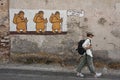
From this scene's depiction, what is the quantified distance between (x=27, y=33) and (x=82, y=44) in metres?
2.83

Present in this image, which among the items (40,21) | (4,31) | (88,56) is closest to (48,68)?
(40,21)

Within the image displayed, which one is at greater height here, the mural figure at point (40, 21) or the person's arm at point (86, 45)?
the mural figure at point (40, 21)

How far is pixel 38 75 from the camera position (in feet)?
37.8

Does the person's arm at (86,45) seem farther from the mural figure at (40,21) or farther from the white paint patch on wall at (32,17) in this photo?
the mural figure at (40,21)

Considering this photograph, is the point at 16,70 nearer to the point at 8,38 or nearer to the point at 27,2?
the point at 8,38

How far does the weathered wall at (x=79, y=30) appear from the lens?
13172 millimetres

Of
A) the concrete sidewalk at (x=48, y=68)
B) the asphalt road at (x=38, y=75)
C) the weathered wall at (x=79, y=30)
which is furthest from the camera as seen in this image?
the weathered wall at (x=79, y=30)

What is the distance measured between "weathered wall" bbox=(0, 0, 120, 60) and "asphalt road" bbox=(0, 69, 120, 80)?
58.0 inches

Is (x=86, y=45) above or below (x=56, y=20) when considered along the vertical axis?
below

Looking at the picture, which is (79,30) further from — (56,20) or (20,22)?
(20,22)

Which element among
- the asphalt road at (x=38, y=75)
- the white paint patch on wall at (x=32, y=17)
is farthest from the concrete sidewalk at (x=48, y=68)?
the white paint patch on wall at (x=32, y=17)

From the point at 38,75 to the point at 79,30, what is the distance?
270 centimetres

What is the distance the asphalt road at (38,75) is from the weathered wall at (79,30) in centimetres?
147

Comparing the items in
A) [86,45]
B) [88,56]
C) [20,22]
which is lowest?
[88,56]
